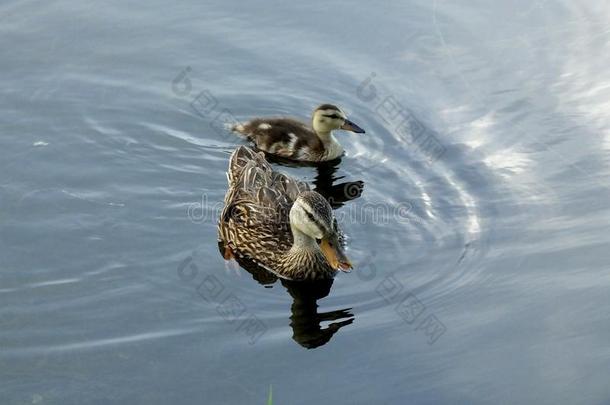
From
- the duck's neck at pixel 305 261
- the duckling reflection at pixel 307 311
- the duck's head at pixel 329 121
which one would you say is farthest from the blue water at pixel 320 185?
the duck's head at pixel 329 121

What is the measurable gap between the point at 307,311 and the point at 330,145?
84.5 inches

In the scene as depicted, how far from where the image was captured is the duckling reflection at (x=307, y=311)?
5.75m

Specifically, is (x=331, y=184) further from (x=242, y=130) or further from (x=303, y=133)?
(x=242, y=130)

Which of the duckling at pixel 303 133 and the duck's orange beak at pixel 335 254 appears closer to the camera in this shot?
the duck's orange beak at pixel 335 254

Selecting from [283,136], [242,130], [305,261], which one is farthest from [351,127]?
[305,261]

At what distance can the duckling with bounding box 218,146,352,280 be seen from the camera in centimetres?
628

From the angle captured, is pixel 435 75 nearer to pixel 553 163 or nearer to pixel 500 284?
pixel 553 163

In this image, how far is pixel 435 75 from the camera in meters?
8.41

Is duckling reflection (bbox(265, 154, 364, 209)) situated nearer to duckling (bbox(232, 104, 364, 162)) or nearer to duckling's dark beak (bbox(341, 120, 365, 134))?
duckling (bbox(232, 104, 364, 162))

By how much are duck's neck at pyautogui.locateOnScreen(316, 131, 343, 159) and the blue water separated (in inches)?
4.3

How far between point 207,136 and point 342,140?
3.46ft

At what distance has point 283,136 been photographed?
26.1 ft

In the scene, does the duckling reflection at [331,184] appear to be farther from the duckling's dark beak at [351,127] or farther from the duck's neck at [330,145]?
the duckling's dark beak at [351,127]

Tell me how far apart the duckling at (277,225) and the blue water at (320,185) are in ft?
0.54
